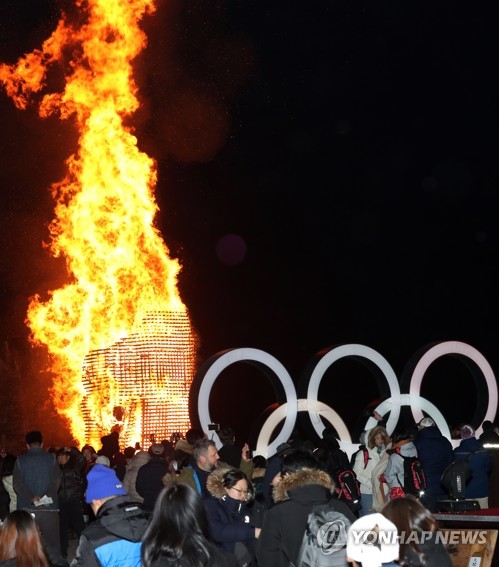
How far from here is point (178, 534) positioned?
13.5ft

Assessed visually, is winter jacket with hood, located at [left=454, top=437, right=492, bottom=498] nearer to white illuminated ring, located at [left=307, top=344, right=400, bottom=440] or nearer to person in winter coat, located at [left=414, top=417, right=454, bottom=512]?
person in winter coat, located at [left=414, top=417, right=454, bottom=512]

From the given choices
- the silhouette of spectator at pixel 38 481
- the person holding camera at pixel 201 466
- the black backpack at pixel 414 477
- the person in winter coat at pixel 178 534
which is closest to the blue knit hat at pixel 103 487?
the person in winter coat at pixel 178 534

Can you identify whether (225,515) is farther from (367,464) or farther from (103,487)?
(367,464)

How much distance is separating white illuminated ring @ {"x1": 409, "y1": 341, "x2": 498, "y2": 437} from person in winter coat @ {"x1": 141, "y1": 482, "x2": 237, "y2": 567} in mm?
14059

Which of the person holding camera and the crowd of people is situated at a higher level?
the person holding camera

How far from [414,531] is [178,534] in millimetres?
1039

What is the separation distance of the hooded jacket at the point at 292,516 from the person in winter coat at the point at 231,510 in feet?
2.68

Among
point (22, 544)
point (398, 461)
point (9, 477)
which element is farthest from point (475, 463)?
point (22, 544)

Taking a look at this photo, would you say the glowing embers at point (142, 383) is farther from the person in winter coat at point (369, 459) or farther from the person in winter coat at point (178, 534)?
the person in winter coat at point (178, 534)

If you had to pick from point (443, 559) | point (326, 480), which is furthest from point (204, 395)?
point (443, 559)

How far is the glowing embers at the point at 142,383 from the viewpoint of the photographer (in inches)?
835

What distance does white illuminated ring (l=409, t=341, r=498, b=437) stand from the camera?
18.1m

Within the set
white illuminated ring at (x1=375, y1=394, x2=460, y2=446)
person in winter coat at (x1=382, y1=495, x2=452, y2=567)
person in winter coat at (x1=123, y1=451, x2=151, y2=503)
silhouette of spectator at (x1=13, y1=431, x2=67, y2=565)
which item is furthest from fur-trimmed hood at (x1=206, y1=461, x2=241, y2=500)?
white illuminated ring at (x1=375, y1=394, x2=460, y2=446)

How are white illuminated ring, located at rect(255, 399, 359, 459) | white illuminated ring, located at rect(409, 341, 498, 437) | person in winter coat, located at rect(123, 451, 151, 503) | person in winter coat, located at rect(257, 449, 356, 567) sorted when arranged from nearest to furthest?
person in winter coat, located at rect(257, 449, 356, 567)
person in winter coat, located at rect(123, 451, 151, 503)
white illuminated ring, located at rect(255, 399, 359, 459)
white illuminated ring, located at rect(409, 341, 498, 437)
